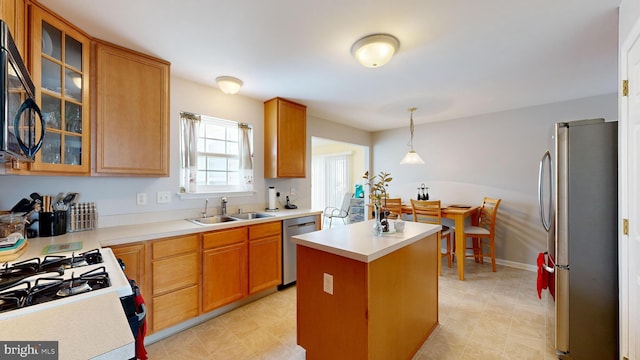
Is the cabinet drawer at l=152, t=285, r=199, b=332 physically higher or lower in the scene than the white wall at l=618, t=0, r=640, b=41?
lower

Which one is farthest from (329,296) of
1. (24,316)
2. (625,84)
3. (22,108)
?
(625,84)

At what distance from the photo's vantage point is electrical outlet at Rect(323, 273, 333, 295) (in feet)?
5.25

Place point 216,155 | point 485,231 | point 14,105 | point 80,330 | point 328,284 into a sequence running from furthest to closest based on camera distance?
1. point 485,231
2. point 216,155
3. point 328,284
4. point 14,105
5. point 80,330

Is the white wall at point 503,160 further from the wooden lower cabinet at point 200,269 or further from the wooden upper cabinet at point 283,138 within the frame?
the wooden lower cabinet at point 200,269

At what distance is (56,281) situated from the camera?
1026mm

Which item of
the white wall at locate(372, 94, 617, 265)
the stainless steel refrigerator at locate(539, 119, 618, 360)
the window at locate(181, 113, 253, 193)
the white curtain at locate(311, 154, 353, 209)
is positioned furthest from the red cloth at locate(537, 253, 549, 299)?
the white curtain at locate(311, 154, 353, 209)

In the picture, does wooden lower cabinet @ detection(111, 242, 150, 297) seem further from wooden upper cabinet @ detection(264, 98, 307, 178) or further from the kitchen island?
wooden upper cabinet @ detection(264, 98, 307, 178)

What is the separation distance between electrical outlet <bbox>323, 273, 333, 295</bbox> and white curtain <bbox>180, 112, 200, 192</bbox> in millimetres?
1916

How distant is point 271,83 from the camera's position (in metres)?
2.80

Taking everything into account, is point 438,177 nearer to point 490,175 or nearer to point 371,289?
point 490,175

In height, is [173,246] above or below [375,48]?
below

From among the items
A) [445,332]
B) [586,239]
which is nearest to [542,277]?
[586,239]

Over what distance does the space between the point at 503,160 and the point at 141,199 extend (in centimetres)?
466

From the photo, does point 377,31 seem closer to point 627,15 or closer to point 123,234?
point 627,15
